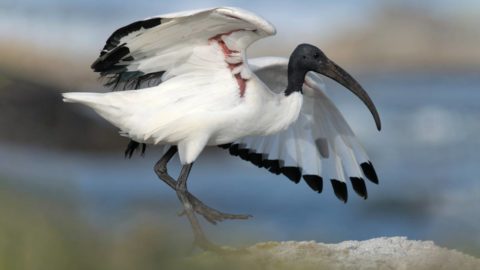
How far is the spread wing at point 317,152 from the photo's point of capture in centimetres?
947

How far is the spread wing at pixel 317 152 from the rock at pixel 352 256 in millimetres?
1880

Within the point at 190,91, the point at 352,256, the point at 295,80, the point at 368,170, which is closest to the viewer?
the point at 352,256

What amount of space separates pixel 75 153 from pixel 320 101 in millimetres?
11764

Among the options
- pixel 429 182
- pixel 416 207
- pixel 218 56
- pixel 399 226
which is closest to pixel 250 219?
pixel 218 56

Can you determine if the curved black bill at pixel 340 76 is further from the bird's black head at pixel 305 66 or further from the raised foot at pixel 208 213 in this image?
the raised foot at pixel 208 213

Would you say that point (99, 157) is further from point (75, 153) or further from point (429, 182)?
point (429, 182)

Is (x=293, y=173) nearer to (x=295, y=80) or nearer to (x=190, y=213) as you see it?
(x=295, y=80)

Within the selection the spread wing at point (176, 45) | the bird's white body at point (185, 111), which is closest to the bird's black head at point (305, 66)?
the bird's white body at point (185, 111)

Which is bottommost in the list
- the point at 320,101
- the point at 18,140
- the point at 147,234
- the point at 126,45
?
the point at 18,140

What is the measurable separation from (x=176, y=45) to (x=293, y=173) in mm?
2141

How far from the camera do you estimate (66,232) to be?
5.93m

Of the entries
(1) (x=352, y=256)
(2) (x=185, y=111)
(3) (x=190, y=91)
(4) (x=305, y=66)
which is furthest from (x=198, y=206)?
(1) (x=352, y=256)

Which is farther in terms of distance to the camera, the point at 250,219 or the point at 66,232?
the point at 250,219

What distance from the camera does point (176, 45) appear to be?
7801 mm
